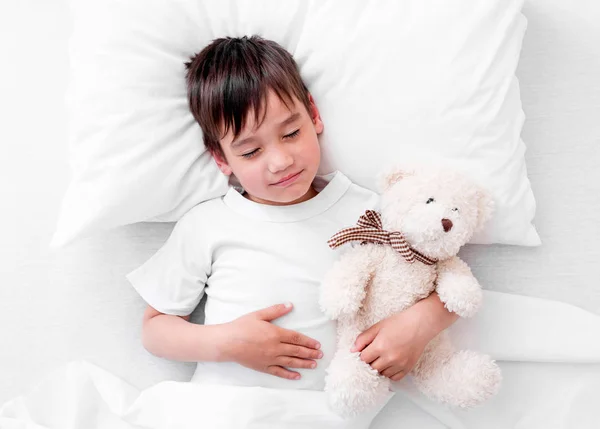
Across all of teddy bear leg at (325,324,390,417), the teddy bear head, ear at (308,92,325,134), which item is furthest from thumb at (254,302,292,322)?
ear at (308,92,325,134)

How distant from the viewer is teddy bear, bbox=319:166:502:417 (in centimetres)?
92

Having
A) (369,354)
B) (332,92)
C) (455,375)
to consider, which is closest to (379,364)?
(369,354)

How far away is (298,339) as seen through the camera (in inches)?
39.2

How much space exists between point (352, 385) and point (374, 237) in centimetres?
24

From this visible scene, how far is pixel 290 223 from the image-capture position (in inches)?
41.2

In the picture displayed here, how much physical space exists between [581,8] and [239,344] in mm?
911

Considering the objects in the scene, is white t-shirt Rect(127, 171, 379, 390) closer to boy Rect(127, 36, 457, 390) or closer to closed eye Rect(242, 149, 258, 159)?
boy Rect(127, 36, 457, 390)

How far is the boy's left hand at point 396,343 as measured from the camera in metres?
0.95

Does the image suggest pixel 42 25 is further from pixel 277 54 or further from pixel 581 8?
pixel 581 8

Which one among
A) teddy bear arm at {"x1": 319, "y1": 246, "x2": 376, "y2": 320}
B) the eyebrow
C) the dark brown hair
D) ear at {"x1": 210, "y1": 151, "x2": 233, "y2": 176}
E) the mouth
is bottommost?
teddy bear arm at {"x1": 319, "y1": 246, "x2": 376, "y2": 320}

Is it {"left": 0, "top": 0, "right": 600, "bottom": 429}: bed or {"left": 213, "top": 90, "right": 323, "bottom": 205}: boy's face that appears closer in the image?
{"left": 213, "top": 90, "right": 323, "bottom": 205}: boy's face

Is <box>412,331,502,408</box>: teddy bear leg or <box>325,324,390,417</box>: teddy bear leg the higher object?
<box>325,324,390,417</box>: teddy bear leg

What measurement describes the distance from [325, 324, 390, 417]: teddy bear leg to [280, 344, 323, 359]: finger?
33 mm

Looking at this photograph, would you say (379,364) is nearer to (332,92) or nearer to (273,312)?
(273,312)
